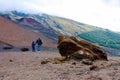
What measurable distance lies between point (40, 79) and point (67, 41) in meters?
13.5

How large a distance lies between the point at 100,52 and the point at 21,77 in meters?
13.6

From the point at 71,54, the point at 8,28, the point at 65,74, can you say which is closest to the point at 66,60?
the point at 71,54

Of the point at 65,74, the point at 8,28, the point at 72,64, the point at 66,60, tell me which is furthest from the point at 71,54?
the point at 8,28

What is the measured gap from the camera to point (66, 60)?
3253 cm

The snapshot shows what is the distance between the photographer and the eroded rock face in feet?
108

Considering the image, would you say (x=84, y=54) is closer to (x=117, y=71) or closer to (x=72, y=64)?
(x=72, y=64)

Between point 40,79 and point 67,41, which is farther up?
point 67,41

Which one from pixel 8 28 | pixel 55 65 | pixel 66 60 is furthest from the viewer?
pixel 8 28

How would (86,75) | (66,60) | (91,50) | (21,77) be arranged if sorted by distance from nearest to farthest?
1. (86,75)
2. (21,77)
3. (66,60)
4. (91,50)

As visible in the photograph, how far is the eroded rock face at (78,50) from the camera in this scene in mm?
32841

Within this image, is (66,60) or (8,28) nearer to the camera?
(66,60)

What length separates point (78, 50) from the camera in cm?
3403

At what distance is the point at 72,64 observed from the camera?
30141 mm

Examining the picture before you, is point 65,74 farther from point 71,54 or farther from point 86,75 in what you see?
point 71,54
